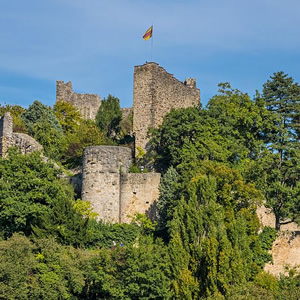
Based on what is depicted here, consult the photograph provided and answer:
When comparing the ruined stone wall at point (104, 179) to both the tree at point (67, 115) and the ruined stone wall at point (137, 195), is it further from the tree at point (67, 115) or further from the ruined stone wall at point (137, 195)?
the tree at point (67, 115)

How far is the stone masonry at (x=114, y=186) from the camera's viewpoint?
39219mm

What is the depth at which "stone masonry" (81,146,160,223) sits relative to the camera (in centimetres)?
3922

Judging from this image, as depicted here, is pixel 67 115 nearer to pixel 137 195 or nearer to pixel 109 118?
pixel 109 118

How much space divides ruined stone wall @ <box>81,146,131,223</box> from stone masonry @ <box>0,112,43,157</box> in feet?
16.5

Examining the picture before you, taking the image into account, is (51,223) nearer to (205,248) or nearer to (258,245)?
(205,248)

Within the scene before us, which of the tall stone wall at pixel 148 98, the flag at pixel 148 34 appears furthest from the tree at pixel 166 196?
the flag at pixel 148 34

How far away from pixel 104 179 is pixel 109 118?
15.6 m

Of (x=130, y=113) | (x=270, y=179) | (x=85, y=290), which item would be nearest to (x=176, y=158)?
(x=270, y=179)

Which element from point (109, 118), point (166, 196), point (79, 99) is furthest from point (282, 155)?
→ point (79, 99)

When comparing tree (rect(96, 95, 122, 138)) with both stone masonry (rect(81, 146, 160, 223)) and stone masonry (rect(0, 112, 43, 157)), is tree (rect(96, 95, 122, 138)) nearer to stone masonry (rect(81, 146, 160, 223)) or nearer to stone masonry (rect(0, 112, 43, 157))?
stone masonry (rect(0, 112, 43, 157))

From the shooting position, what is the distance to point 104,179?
39469 millimetres

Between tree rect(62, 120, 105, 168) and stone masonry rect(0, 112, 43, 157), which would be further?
tree rect(62, 120, 105, 168)

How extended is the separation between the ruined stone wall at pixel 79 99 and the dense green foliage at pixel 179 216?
542 inches

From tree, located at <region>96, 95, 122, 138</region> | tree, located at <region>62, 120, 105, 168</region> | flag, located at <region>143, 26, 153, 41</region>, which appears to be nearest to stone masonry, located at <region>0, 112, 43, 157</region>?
tree, located at <region>62, 120, 105, 168</region>
